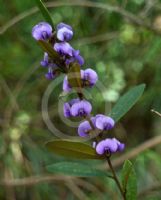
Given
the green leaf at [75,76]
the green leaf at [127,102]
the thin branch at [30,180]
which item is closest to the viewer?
the green leaf at [75,76]

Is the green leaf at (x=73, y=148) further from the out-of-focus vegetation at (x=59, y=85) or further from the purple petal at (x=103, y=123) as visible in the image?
the out-of-focus vegetation at (x=59, y=85)

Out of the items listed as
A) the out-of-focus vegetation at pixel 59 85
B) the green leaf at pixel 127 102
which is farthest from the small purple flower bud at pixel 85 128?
the out-of-focus vegetation at pixel 59 85

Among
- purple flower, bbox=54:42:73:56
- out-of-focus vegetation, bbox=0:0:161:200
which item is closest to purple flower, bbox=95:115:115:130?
purple flower, bbox=54:42:73:56

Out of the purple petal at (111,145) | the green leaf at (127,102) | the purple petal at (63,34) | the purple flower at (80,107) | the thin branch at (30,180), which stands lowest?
the purple petal at (111,145)

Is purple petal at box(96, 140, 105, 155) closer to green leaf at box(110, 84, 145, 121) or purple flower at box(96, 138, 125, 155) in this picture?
purple flower at box(96, 138, 125, 155)

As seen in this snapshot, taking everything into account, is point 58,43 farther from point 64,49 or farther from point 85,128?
point 85,128

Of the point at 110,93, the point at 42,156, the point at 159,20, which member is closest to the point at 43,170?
the point at 42,156

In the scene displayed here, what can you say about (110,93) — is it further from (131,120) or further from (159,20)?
(131,120)
